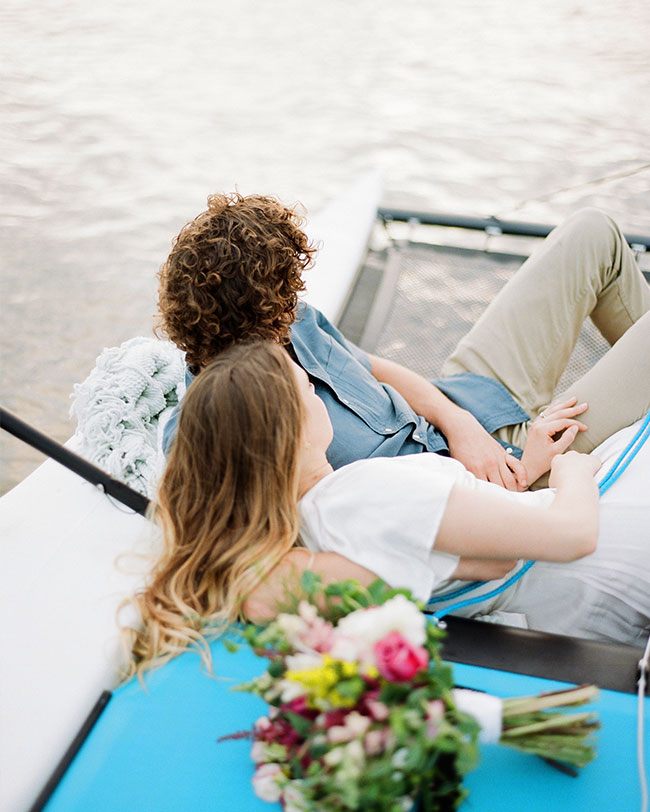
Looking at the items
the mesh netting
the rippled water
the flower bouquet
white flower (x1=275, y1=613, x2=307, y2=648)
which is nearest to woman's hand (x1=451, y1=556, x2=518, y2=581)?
the flower bouquet

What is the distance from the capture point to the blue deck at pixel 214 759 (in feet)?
2.96

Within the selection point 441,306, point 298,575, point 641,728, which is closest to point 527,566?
point 641,728

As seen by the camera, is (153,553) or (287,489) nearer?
(287,489)

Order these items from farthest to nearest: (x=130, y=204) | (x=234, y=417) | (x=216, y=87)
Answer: (x=216, y=87) < (x=130, y=204) < (x=234, y=417)

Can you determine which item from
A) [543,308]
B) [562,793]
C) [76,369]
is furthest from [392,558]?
[76,369]

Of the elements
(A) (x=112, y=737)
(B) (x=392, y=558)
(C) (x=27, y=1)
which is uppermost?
(C) (x=27, y=1)

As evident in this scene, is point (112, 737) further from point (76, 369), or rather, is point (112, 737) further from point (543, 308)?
point (76, 369)

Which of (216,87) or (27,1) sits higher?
(27,1)

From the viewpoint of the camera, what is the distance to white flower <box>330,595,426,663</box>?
73 centimetres

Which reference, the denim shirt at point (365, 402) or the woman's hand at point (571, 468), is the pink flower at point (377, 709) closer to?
the woman's hand at point (571, 468)

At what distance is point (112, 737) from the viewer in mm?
993

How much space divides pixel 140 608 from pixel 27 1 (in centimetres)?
699

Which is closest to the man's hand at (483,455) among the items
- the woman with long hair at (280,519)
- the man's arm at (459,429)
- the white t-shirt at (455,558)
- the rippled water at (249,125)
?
the man's arm at (459,429)

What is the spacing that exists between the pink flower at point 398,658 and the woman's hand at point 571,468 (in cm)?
56
